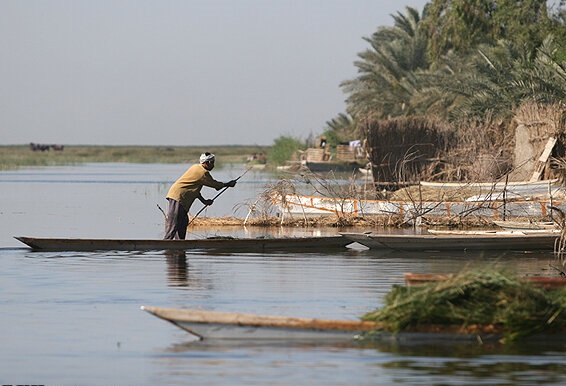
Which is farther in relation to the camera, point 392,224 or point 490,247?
point 392,224

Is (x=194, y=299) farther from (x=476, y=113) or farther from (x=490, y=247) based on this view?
(x=476, y=113)

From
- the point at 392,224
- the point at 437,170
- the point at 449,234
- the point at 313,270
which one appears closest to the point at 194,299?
the point at 313,270

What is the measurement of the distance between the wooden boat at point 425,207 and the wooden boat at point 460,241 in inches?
123

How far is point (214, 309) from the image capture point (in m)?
12.5

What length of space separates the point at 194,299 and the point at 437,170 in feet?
82.6

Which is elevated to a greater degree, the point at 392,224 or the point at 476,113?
the point at 476,113

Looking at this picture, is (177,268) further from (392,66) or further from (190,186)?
(392,66)

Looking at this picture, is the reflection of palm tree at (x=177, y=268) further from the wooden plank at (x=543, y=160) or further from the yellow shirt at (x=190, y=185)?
the wooden plank at (x=543, y=160)

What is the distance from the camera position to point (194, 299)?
44.2 ft

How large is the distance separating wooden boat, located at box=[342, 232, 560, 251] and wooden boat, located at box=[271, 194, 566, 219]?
312 cm

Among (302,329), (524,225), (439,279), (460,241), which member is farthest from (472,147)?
(302,329)

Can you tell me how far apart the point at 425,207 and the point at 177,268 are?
8242 mm

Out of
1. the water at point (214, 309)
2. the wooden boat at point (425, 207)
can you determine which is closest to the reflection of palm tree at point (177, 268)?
the water at point (214, 309)

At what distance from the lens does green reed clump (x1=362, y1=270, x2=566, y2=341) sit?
9.70 metres
